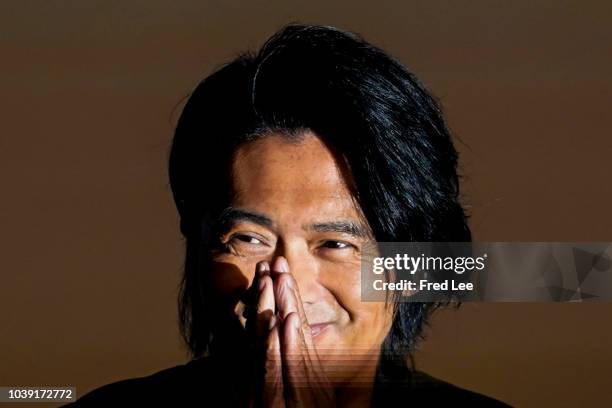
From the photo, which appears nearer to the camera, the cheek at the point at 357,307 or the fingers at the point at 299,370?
the fingers at the point at 299,370

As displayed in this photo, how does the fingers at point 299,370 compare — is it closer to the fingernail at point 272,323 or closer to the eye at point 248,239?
the fingernail at point 272,323

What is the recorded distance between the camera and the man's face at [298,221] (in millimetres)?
A: 1231

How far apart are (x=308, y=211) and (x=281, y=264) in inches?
2.8

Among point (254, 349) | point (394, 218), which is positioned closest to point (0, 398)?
point (254, 349)

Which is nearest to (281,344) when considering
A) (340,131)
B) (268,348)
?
(268,348)

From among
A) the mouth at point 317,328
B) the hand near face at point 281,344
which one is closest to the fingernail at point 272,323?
the hand near face at point 281,344

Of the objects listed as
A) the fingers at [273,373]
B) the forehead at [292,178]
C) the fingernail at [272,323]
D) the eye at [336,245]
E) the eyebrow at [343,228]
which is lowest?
the fingers at [273,373]

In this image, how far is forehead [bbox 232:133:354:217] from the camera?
1229mm

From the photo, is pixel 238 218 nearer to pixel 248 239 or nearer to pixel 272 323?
pixel 248 239

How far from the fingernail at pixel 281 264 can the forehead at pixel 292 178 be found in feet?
0.20

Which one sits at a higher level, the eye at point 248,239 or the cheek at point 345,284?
the eye at point 248,239

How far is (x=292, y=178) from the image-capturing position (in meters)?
1.23

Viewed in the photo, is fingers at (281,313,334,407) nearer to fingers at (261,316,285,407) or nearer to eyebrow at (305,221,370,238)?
fingers at (261,316,285,407)

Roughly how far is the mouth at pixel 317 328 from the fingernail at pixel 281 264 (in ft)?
0.30
